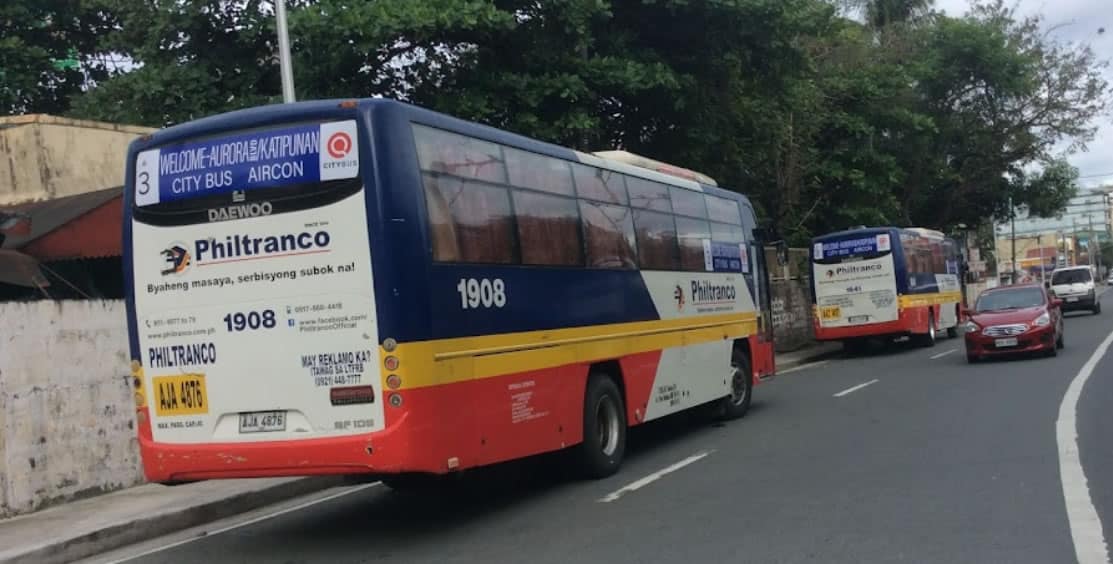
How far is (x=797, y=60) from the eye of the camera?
21.3 meters

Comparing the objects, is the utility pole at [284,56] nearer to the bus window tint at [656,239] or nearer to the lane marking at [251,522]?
the bus window tint at [656,239]

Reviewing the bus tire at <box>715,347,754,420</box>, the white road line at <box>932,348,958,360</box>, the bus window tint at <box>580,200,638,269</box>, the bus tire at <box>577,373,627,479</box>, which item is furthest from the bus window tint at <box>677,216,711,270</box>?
the white road line at <box>932,348,958,360</box>

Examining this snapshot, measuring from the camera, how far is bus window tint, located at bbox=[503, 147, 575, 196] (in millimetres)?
9305

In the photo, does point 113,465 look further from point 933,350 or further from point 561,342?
point 933,350

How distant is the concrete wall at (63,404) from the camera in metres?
9.91

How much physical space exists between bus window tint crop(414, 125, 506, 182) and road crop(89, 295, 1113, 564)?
286cm

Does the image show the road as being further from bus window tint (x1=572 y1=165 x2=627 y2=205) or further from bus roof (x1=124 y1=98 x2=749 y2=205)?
bus roof (x1=124 y1=98 x2=749 y2=205)

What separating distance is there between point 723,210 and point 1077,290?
30279 millimetres

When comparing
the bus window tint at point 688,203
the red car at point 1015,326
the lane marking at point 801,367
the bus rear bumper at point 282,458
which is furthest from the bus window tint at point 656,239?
the lane marking at point 801,367

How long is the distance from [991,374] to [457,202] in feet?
42.4

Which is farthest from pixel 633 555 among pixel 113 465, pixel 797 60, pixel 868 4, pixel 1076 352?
pixel 868 4

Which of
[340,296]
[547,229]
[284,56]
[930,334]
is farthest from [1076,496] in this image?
[930,334]

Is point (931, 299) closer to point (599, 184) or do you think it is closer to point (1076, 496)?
point (599, 184)

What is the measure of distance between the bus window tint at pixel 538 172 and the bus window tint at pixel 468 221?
1.12ft
